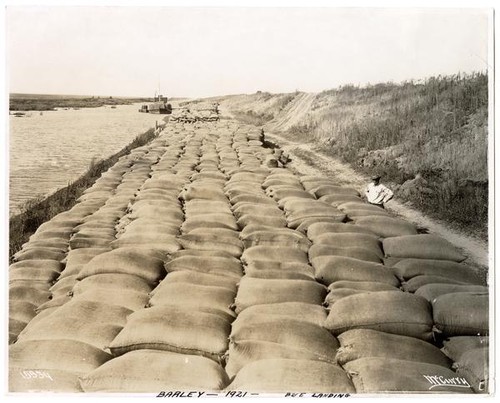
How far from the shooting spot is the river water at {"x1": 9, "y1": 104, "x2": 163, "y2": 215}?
5598 mm

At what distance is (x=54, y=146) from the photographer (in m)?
8.62

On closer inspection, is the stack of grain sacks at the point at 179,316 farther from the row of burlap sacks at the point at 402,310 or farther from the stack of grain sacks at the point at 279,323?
the row of burlap sacks at the point at 402,310

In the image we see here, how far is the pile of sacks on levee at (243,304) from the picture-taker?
3.64 metres

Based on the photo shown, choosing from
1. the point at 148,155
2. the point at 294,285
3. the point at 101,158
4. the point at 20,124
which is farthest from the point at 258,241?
the point at 101,158

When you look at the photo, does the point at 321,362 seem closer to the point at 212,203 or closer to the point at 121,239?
the point at 121,239

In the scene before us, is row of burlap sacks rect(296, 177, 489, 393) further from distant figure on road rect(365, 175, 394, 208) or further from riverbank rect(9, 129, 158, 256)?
riverbank rect(9, 129, 158, 256)

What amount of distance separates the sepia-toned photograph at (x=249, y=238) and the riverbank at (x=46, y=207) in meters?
0.04

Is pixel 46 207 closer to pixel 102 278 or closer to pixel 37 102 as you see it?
pixel 37 102

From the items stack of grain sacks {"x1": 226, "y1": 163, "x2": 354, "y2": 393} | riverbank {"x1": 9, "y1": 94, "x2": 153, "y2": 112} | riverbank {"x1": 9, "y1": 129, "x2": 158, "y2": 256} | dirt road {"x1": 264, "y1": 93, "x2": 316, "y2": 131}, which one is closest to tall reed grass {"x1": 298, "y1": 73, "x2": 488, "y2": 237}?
stack of grain sacks {"x1": 226, "y1": 163, "x2": 354, "y2": 393}

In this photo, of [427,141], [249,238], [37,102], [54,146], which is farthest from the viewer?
[427,141]

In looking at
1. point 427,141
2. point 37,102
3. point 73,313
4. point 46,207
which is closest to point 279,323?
point 73,313

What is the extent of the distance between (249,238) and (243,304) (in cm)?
139

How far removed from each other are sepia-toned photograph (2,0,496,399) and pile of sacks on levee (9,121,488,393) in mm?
18

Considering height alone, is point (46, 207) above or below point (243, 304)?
above
